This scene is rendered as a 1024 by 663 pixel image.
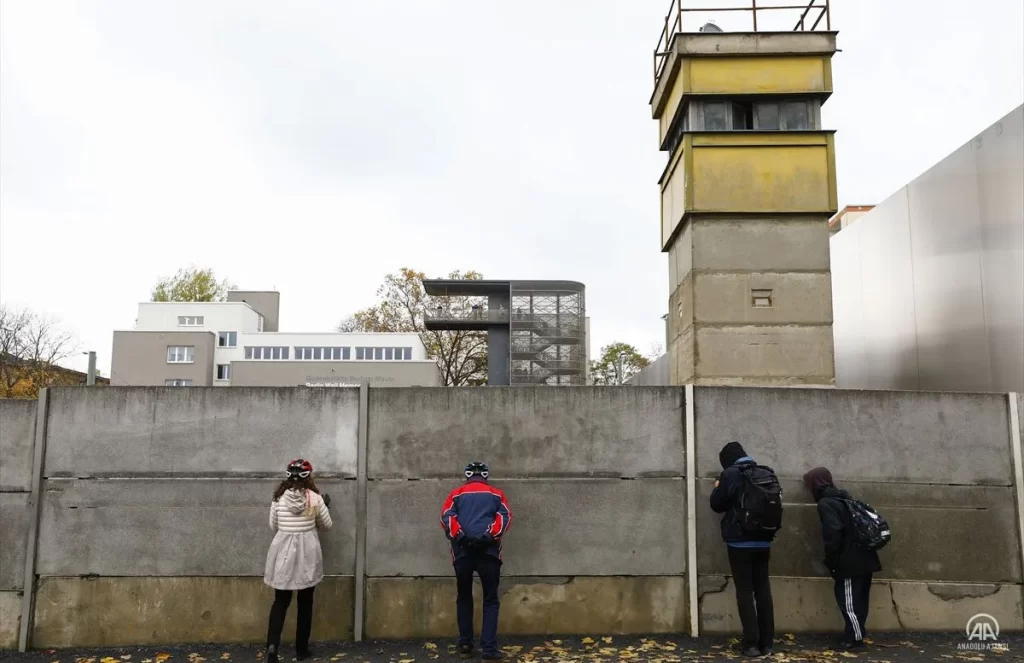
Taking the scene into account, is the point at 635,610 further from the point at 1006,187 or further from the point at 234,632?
the point at 1006,187

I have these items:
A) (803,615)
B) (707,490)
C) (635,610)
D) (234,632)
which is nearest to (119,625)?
(234,632)

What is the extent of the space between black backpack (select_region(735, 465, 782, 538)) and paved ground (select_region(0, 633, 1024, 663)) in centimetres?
105

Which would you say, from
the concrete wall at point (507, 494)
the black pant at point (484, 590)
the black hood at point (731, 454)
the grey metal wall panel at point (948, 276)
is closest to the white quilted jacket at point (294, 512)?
the concrete wall at point (507, 494)

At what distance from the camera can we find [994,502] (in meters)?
7.17

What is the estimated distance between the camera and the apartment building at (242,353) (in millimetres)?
52531

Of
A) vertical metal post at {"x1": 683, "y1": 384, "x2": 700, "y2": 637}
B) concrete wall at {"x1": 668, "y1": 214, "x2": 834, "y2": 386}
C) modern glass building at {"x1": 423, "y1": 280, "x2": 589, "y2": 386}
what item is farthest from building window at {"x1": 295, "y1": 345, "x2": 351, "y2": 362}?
vertical metal post at {"x1": 683, "y1": 384, "x2": 700, "y2": 637}

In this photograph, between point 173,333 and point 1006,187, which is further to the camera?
point 173,333

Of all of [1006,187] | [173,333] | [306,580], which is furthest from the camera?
[173,333]

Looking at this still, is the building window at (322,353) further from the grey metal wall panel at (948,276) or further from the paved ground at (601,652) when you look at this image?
the paved ground at (601,652)

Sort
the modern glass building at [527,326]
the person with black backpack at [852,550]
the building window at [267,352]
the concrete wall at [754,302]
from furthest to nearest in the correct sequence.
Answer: the building window at [267,352]
the modern glass building at [527,326]
the concrete wall at [754,302]
the person with black backpack at [852,550]

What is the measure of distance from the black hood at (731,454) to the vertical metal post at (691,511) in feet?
1.45

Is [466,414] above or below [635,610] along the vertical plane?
above

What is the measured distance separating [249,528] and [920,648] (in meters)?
5.97

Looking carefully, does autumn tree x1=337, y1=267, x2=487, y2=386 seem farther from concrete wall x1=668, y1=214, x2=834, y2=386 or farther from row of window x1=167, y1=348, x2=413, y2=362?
concrete wall x1=668, y1=214, x2=834, y2=386
